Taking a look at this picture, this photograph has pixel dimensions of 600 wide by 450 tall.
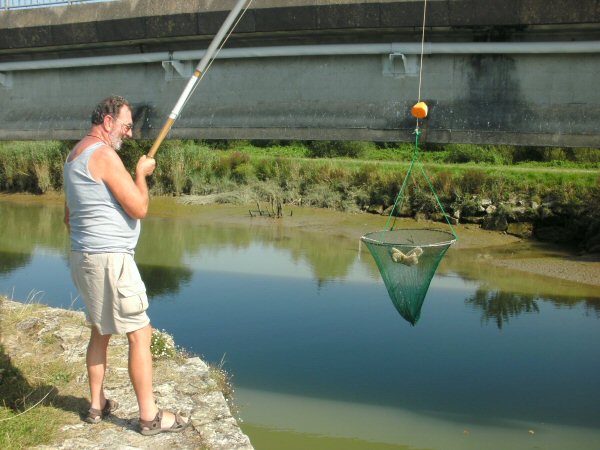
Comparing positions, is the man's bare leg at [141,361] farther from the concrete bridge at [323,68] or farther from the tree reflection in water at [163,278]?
the tree reflection in water at [163,278]

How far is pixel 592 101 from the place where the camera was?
27.7ft

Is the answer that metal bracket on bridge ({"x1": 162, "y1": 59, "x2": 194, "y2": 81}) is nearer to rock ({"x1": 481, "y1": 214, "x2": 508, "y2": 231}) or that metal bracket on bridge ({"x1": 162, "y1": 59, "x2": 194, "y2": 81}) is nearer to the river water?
the river water

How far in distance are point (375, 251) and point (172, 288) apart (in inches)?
258

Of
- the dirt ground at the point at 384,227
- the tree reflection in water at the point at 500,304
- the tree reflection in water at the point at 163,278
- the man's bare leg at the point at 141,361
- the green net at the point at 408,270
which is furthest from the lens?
the dirt ground at the point at 384,227

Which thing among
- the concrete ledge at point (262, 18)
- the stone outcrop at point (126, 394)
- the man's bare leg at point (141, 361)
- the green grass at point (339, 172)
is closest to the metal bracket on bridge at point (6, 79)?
the concrete ledge at point (262, 18)

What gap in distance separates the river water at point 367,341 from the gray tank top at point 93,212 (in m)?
3.79

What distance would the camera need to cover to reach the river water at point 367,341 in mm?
8312

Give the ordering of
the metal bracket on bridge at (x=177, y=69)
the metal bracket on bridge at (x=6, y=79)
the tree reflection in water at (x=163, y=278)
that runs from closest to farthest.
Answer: the metal bracket on bridge at (x=177, y=69) < the metal bracket on bridge at (x=6, y=79) < the tree reflection in water at (x=163, y=278)

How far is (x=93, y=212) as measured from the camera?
445cm

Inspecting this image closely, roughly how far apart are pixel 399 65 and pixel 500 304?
6156 mm

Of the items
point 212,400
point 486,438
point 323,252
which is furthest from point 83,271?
point 323,252

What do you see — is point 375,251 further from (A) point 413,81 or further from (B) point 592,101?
(B) point 592,101

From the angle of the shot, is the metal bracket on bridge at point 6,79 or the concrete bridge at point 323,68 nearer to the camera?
the concrete bridge at point 323,68

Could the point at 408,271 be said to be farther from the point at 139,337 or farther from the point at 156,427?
the point at 139,337
